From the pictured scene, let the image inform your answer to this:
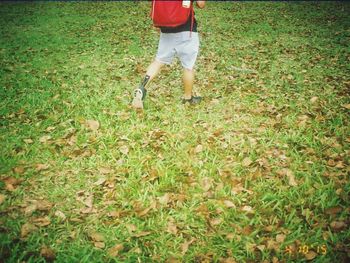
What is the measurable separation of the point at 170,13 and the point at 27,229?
8.88ft

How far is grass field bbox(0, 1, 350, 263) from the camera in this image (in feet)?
7.95

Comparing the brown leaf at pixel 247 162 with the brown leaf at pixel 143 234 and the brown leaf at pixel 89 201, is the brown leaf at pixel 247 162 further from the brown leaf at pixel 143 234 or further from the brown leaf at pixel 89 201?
the brown leaf at pixel 89 201

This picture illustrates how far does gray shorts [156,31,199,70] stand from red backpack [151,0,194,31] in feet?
0.71

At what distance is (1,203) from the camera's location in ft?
8.98

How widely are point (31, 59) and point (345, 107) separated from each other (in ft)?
21.4

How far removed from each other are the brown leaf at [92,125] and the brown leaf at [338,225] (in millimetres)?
2899

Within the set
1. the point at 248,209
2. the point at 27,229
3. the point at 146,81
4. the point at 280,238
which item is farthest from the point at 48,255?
the point at 146,81

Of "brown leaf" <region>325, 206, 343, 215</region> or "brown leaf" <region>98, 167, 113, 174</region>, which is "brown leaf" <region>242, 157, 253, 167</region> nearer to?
"brown leaf" <region>325, 206, 343, 215</region>

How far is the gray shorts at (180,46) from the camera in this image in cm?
369

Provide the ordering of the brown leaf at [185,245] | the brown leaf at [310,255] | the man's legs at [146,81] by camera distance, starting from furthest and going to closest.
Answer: the man's legs at [146,81]
the brown leaf at [185,245]
the brown leaf at [310,255]

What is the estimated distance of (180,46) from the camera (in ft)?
12.4

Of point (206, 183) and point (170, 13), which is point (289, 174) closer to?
point (206, 183)

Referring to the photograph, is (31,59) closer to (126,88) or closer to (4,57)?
(4,57)
